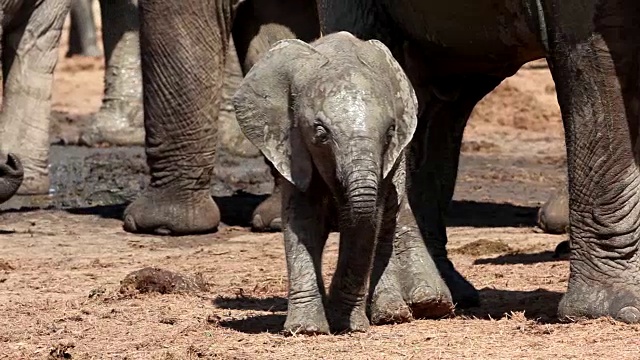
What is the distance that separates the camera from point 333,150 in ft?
18.7

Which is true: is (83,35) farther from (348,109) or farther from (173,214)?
(348,109)

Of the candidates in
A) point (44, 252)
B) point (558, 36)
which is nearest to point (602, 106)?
point (558, 36)

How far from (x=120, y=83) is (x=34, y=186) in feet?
8.15

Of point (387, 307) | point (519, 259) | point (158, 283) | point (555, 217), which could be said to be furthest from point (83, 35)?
point (387, 307)

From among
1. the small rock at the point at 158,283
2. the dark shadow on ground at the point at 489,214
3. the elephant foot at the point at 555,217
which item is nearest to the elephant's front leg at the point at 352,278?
the small rock at the point at 158,283

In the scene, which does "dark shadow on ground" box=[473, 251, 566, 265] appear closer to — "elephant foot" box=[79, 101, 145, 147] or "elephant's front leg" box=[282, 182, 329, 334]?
"elephant's front leg" box=[282, 182, 329, 334]

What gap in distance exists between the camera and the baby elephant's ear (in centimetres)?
586

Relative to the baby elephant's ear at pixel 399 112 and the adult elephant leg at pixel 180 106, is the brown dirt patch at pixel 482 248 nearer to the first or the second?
the adult elephant leg at pixel 180 106

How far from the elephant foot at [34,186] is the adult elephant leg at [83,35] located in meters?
12.2

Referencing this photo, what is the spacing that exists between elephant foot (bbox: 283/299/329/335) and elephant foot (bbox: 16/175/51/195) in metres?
5.03

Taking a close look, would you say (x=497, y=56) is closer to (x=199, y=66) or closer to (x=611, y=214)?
(x=611, y=214)

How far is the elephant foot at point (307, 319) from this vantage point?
595cm

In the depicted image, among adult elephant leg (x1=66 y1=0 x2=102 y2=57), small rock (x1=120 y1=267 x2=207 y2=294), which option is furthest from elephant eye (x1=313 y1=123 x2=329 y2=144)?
adult elephant leg (x1=66 y1=0 x2=102 y2=57)

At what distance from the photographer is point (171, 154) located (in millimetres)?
9383
